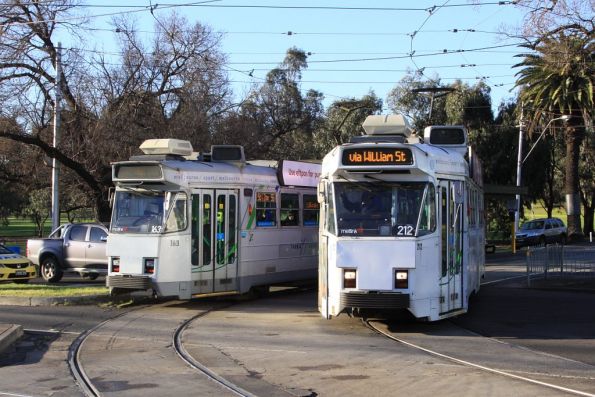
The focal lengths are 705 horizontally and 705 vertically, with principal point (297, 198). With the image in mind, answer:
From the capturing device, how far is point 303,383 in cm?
862

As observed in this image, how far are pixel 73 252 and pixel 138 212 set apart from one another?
352 inches

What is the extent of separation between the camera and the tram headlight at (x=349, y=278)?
11.6m

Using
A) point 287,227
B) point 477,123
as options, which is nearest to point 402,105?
point 477,123

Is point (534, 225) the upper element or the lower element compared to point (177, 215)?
upper

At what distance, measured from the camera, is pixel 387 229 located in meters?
11.6

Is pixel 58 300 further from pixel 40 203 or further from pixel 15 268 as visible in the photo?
pixel 40 203

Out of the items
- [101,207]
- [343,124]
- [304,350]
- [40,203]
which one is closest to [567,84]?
[343,124]

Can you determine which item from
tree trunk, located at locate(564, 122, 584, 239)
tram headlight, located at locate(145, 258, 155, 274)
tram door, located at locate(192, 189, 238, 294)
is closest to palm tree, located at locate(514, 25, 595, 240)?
tree trunk, located at locate(564, 122, 584, 239)

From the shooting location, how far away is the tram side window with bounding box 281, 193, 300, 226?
60.6 feet

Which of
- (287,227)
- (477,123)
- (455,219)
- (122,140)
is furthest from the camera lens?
(477,123)

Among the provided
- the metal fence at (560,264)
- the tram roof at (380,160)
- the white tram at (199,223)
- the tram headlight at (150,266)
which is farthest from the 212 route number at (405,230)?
the metal fence at (560,264)

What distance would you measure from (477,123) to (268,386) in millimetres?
44309

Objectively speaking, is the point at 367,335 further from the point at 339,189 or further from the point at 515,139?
the point at 515,139

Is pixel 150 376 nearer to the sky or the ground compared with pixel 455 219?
nearer to the ground
